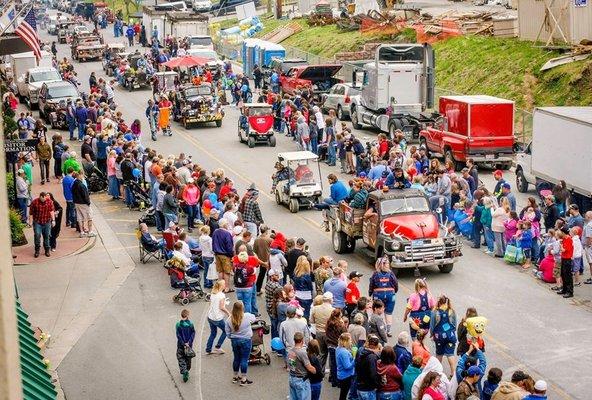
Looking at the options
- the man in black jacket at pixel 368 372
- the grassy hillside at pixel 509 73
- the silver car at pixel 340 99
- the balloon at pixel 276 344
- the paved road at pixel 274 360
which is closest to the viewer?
the man in black jacket at pixel 368 372

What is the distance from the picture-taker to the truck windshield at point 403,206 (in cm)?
2406

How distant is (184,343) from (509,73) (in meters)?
31.5

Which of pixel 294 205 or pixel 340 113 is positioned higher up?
pixel 340 113

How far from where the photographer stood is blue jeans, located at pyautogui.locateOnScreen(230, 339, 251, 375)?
1741cm

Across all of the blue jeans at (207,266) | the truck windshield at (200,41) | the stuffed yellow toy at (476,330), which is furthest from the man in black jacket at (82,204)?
the truck windshield at (200,41)

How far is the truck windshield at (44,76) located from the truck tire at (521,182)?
2925cm

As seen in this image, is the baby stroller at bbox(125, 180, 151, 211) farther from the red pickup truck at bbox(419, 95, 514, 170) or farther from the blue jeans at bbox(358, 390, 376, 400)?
the blue jeans at bbox(358, 390, 376, 400)

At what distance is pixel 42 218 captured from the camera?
86.8ft

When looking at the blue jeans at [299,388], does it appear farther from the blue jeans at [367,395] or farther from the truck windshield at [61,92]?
the truck windshield at [61,92]

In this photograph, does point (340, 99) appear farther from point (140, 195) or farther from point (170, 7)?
point (170, 7)

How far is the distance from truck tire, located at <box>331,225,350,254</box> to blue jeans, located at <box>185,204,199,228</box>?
14.4ft

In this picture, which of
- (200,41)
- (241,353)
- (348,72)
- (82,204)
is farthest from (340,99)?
(241,353)

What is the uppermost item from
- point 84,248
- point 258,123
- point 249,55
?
point 249,55

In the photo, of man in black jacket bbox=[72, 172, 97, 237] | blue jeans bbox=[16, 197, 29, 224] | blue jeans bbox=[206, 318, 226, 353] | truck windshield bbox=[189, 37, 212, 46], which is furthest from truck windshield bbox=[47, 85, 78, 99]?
blue jeans bbox=[206, 318, 226, 353]
